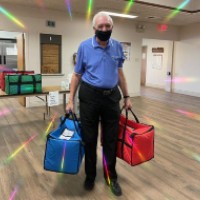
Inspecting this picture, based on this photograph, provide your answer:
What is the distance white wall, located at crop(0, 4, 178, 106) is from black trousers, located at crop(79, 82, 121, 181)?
4.03 m

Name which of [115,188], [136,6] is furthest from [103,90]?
[136,6]

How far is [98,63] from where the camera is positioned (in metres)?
1.85

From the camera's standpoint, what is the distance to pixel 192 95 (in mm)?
7844

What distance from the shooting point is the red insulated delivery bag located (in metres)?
1.92

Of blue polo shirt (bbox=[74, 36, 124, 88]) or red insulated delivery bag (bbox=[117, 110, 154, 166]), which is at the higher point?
blue polo shirt (bbox=[74, 36, 124, 88])

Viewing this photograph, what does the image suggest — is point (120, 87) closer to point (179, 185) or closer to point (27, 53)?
point (179, 185)

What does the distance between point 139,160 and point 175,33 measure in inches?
277

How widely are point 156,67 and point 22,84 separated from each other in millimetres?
6885

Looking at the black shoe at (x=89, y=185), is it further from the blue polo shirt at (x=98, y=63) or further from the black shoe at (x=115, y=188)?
the blue polo shirt at (x=98, y=63)

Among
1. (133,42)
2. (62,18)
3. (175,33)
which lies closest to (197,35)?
(175,33)

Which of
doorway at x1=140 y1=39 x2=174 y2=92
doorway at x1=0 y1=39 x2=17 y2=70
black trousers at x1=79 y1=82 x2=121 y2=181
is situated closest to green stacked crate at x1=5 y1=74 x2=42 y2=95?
black trousers at x1=79 y1=82 x2=121 y2=181

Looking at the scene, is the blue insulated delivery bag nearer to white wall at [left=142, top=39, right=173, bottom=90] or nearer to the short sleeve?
the short sleeve

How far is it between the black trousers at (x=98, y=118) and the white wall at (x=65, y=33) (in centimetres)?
403

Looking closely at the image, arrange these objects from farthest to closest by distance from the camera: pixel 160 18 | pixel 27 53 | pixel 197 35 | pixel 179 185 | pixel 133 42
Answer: pixel 197 35, pixel 133 42, pixel 160 18, pixel 27 53, pixel 179 185
